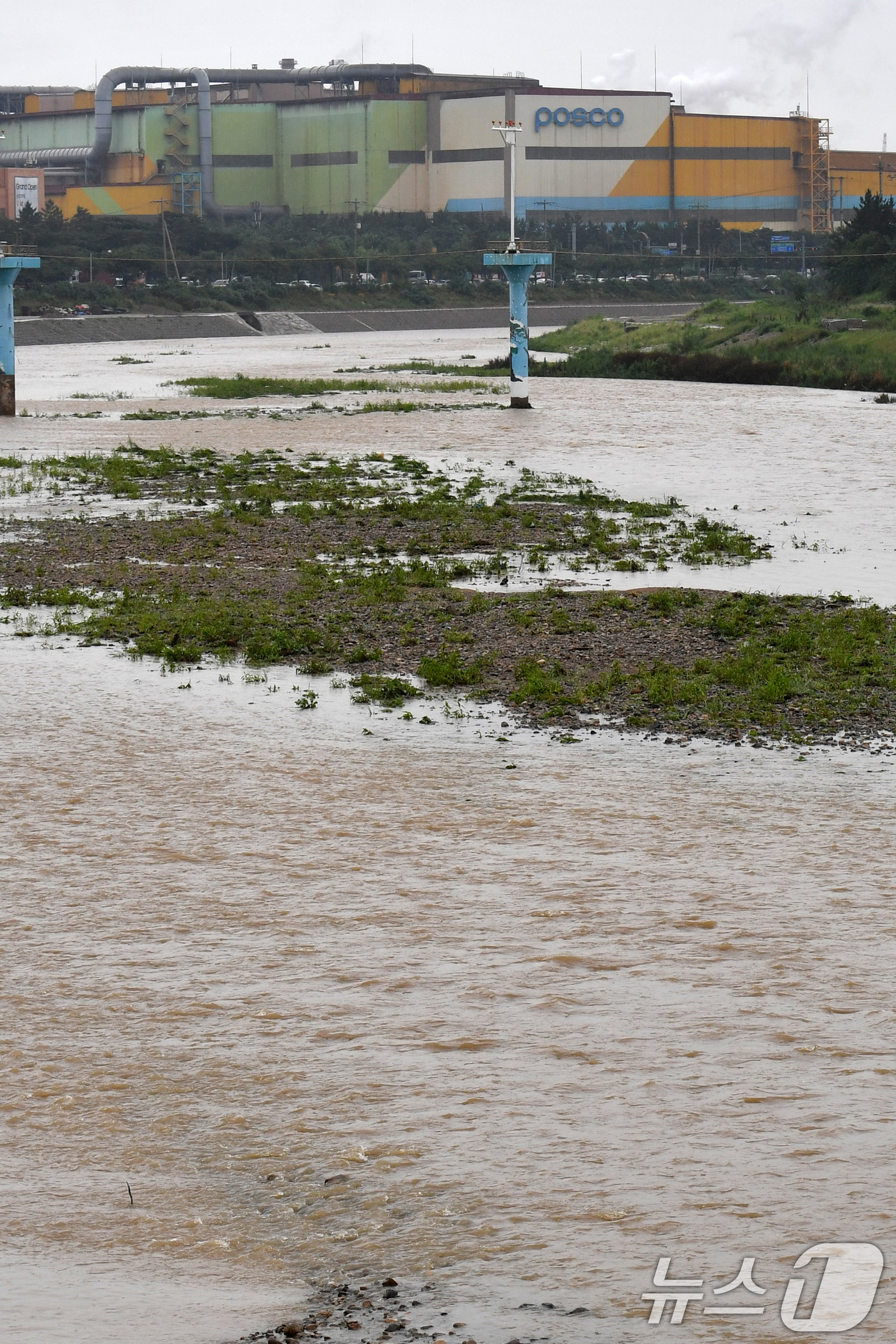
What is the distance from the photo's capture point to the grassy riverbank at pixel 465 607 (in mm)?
14555

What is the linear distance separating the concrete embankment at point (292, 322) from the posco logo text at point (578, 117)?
53.2ft

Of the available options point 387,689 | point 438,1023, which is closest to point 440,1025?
point 438,1023

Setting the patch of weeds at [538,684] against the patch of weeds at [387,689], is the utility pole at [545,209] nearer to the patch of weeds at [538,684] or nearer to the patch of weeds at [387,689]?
the patch of weeds at [538,684]

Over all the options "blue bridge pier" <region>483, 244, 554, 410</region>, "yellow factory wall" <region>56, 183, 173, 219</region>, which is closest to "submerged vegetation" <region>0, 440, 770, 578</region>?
"blue bridge pier" <region>483, 244, 554, 410</region>

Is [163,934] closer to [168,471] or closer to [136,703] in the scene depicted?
[136,703]

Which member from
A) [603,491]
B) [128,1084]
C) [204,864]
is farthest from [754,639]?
[603,491]

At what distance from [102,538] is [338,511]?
13.5 ft

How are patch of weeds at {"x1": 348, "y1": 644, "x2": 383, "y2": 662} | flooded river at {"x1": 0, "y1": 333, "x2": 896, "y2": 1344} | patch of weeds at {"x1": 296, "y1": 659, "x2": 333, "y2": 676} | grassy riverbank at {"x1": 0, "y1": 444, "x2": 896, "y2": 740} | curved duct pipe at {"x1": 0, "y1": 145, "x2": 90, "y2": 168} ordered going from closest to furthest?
flooded river at {"x1": 0, "y1": 333, "x2": 896, "y2": 1344} < grassy riverbank at {"x1": 0, "y1": 444, "x2": 896, "y2": 740} < patch of weeds at {"x1": 296, "y1": 659, "x2": 333, "y2": 676} < patch of weeds at {"x1": 348, "y1": 644, "x2": 383, "y2": 662} < curved duct pipe at {"x1": 0, "y1": 145, "x2": 90, "y2": 168}

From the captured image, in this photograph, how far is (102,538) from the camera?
23.2 metres

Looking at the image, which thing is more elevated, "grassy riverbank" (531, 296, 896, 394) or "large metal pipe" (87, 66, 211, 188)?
"large metal pipe" (87, 66, 211, 188)

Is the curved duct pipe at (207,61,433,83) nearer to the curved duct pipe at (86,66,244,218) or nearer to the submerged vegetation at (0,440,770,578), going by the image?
the curved duct pipe at (86,66,244,218)

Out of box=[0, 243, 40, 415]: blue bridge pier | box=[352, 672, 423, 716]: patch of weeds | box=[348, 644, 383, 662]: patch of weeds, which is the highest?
box=[0, 243, 40, 415]: blue bridge pier

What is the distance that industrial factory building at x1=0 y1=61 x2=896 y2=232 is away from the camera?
128 meters

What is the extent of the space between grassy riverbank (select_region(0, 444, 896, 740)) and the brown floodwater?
146 cm
